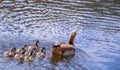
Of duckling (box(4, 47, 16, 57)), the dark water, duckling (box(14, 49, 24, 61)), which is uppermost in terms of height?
duckling (box(4, 47, 16, 57))

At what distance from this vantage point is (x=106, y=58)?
1541cm

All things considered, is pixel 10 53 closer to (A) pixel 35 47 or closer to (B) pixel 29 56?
(B) pixel 29 56

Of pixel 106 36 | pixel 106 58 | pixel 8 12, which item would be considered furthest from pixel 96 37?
pixel 8 12

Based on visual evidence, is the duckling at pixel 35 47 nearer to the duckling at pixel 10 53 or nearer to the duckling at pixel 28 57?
the duckling at pixel 28 57

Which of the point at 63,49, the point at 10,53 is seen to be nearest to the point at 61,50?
the point at 63,49

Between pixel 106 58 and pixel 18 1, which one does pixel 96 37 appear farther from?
pixel 18 1

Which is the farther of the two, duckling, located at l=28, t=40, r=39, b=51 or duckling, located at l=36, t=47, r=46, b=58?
duckling, located at l=28, t=40, r=39, b=51

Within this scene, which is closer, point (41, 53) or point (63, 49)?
point (41, 53)

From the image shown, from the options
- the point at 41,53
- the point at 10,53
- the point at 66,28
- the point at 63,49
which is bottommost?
the point at 66,28

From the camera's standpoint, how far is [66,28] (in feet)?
61.6

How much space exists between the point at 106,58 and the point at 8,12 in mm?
7608

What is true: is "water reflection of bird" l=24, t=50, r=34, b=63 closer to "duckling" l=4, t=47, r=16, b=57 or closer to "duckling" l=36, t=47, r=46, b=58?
"duckling" l=36, t=47, r=46, b=58

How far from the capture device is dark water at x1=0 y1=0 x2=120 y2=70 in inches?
577

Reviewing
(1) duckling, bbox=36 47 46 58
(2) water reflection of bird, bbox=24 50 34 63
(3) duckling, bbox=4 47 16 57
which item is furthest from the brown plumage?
(3) duckling, bbox=4 47 16 57
